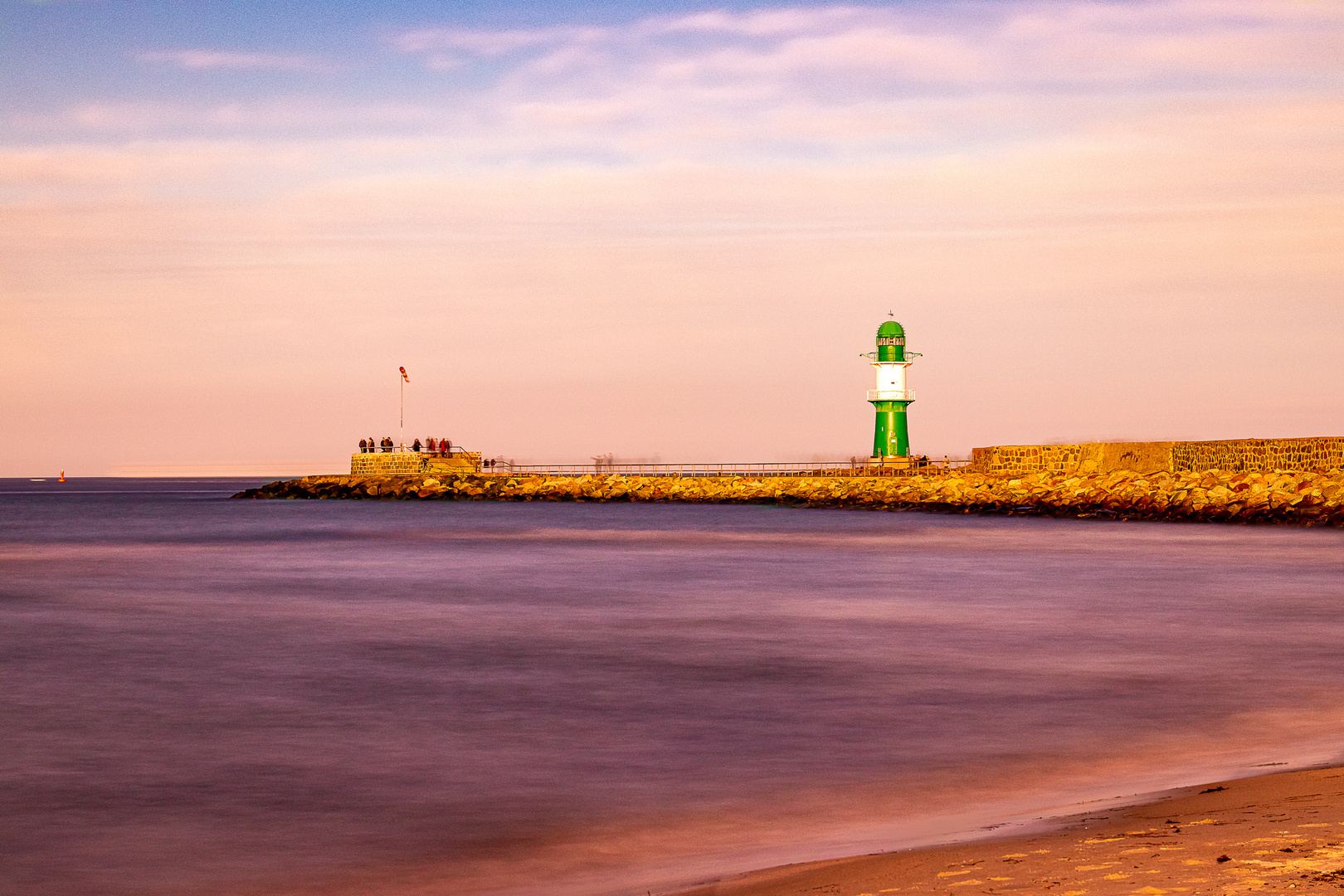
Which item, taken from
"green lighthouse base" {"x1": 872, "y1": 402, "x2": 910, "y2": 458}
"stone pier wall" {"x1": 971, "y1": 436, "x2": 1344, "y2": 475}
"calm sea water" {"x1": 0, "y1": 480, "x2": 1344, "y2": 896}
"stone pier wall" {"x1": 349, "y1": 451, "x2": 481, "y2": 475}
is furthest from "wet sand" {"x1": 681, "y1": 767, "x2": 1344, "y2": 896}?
"stone pier wall" {"x1": 349, "y1": 451, "x2": 481, "y2": 475}

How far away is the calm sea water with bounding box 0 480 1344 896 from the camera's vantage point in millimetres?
6109

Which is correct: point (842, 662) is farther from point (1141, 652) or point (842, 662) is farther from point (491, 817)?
point (491, 817)

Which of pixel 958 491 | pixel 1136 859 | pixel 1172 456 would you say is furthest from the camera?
pixel 958 491

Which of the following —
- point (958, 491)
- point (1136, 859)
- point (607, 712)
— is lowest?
point (607, 712)

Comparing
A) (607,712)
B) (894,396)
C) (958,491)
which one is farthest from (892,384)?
(607,712)

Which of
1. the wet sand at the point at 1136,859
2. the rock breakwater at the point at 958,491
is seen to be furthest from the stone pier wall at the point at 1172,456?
the wet sand at the point at 1136,859

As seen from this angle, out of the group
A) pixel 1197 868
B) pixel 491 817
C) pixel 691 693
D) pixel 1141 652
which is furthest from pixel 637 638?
pixel 1197 868

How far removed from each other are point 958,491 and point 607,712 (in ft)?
131

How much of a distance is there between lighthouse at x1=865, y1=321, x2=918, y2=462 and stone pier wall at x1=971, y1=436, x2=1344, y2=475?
15.4 ft

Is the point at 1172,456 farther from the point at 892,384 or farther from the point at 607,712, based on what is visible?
the point at 607,712

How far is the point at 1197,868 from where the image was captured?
13.6 feet

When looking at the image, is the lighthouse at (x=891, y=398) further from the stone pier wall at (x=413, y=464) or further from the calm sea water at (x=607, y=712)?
the calm sea water at (x=607, y=712)

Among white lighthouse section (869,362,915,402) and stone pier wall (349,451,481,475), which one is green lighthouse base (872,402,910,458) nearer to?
white lighthouse section (869,362,915,402)

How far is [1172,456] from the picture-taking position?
43.6 meters
